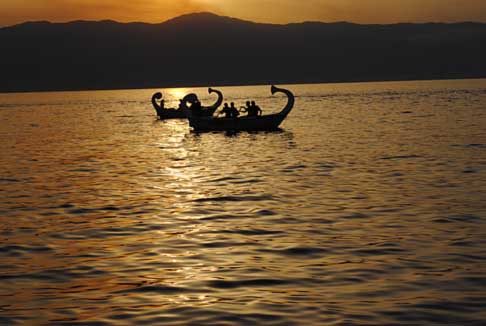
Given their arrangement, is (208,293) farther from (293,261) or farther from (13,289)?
(13,289)

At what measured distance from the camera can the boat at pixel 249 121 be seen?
47328 mm

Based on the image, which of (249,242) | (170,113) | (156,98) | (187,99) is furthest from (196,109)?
(249,242)

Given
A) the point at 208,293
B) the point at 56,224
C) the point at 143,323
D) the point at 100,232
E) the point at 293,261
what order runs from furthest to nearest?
the point at 56,224, the point at 100,232, the point at 293,261, the point at 208,293, the point at 143,323

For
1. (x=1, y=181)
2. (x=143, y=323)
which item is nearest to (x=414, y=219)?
(x=143, y=323)

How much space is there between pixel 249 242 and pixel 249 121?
3327cm

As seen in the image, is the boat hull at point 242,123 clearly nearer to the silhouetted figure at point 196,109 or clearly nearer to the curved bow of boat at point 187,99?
the silhouetted figure at point 196,109

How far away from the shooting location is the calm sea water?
10.1 m

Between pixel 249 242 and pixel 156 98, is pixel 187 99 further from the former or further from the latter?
pixel 249 242

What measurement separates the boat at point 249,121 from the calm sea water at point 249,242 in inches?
632

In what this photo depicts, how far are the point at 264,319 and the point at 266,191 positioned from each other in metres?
12.1

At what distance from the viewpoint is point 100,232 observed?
15.8 meters

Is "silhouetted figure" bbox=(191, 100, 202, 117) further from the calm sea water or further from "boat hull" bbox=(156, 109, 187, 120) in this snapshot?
"boat hull" bbox=(156, 109, 187, 120)

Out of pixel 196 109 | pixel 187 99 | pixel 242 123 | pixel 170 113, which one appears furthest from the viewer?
pixel 170 113

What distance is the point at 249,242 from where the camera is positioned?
14273mm
